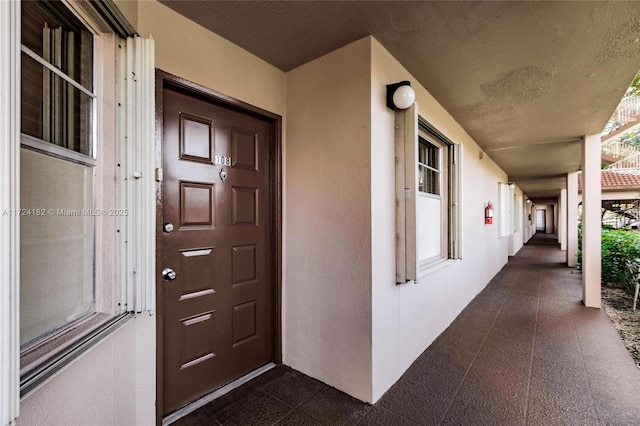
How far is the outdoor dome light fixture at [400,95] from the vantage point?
6.46 feet

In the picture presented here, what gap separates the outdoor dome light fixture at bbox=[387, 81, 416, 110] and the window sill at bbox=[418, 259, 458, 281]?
4.59 feet

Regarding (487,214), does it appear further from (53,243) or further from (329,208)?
(53,243)

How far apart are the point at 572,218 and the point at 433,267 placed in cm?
676

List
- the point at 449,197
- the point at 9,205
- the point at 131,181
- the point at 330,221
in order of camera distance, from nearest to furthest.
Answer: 1. the point at 9,205
2. the point at 131,181
3. the point at 330,221
4. the point at 449,197

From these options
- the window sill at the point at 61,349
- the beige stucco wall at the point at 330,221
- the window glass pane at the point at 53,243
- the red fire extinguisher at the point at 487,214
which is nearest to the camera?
the window sill at the point at 61,349

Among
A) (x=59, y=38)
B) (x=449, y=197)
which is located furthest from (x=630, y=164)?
(x=59, y=38)

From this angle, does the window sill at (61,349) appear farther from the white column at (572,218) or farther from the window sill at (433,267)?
the white column at (572,218)

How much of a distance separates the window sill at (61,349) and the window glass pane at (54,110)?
2.43 ft

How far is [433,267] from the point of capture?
8.96 feet

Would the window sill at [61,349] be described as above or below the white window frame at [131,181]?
below

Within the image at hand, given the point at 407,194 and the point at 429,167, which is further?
the point at 429,167

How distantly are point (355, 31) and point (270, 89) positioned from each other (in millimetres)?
787

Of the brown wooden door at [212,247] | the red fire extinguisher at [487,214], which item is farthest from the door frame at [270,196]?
the red fire extinguisher at [487,214]

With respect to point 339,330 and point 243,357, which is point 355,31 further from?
point 243,357
